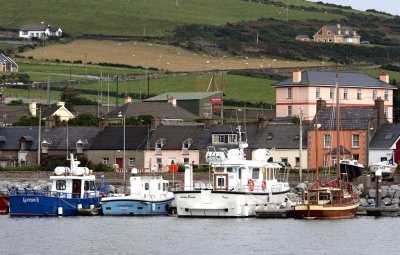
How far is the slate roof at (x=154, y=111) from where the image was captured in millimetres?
130750

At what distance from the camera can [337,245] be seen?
58375mm

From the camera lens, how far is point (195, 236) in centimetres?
6231

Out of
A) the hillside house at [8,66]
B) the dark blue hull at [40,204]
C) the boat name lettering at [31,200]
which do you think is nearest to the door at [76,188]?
the dark blue hull at [40,204]

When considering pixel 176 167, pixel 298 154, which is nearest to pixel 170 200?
pixel 176 167

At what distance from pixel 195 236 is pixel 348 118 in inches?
1531

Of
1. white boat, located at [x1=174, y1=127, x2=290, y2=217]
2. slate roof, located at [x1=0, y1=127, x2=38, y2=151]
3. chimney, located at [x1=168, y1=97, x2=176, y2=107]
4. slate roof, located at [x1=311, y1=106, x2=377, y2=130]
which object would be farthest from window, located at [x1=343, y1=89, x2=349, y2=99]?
white boat, located at [x1=174, y1=127, x2=290, y2=217]

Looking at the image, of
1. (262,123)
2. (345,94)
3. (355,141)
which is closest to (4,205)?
(262,123)

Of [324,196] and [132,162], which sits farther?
[132,162]

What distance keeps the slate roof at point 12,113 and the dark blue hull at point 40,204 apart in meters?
56.6

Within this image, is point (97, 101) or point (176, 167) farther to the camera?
point (97, 101)

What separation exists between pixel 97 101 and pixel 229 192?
88.3 meters

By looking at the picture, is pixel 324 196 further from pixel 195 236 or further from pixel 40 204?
pixel 40 204

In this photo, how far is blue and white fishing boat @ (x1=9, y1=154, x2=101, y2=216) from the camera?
74.5 meters

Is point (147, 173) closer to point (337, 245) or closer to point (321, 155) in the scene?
point (321, 155)
